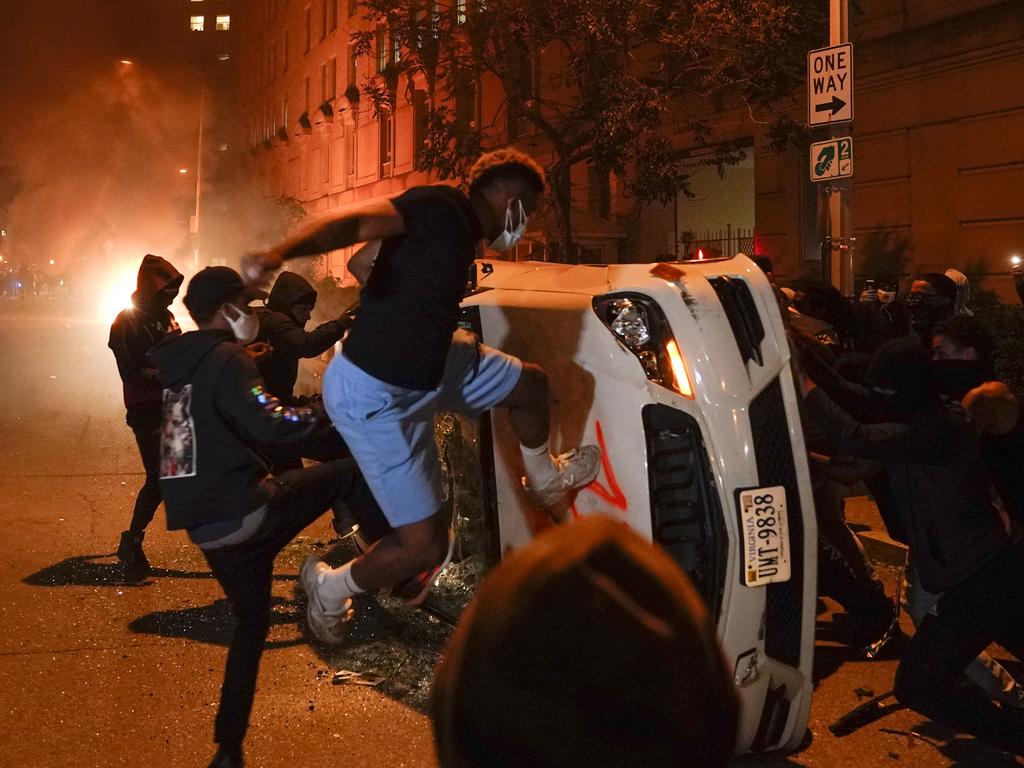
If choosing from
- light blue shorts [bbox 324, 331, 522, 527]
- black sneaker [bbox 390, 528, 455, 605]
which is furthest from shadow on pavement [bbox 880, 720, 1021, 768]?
light blue shorts [bbox 324, 331, 522, 527]

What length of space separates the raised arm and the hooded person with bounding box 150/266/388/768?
0.68 m

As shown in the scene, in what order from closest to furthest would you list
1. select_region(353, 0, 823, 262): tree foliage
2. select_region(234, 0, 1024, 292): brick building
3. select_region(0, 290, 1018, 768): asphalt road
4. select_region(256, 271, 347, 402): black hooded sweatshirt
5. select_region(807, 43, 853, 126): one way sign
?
1. select_region(0, 290, 1018, 768): asphalt road
2. select_region(256, 271, 347, 402): black hooded sweatshirt
3. select_region(807, 43, 853, 126): one way sign
4. select_region(353, 0, 823, 262): tree foliage
5. select_region(234, 0, 1024, 292): brick building

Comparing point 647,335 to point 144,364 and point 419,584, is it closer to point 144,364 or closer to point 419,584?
point 419,584

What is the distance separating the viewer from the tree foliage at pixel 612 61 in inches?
569

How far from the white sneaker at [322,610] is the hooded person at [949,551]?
190cm

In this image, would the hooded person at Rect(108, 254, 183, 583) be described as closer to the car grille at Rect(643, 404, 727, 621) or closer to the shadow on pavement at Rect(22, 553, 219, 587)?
the shadow on pavement at Rect(22, 553, 219, 587)

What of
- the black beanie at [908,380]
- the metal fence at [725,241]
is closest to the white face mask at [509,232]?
the black beanie at [908,380]

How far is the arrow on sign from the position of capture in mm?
10344

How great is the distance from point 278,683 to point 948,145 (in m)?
13.9

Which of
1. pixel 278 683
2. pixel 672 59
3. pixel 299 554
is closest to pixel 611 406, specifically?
pixel 278 683

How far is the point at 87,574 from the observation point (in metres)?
6.49

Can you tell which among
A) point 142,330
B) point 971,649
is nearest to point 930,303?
point 971,649

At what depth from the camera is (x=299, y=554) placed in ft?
23.0

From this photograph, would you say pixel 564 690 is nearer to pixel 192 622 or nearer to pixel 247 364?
pixel 247 364
